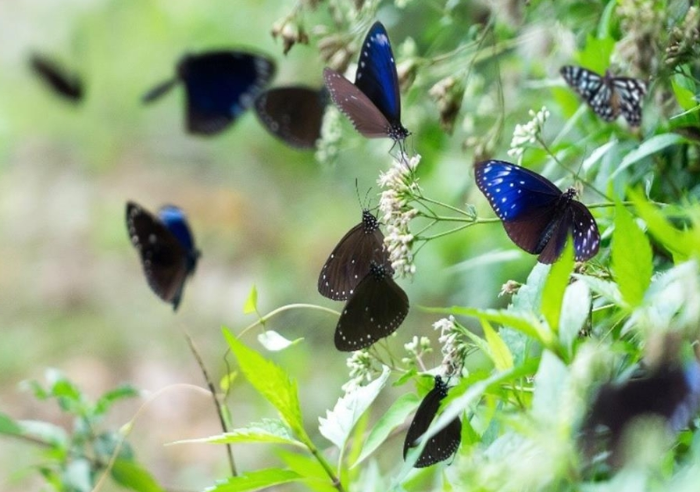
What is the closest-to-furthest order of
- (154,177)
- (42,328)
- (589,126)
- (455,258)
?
(589,126), (455,258), (42,328), (154,177)

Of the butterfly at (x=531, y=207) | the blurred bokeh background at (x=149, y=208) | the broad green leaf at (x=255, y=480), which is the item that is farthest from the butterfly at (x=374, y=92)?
the blurred bokeh background at (x=149, y=208)

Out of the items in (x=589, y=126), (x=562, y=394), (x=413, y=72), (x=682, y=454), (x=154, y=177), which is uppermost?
(x=154, y=177)

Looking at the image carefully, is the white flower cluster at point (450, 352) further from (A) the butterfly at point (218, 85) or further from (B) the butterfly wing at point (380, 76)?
(A) the butterfly at point (218, 85)

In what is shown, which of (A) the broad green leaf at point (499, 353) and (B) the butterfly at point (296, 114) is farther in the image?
(B) the butterfly at point (296, 114)

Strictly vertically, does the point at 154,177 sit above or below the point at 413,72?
above

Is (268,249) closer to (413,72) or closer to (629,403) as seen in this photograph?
(413,72)

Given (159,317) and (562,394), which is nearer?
(562,394)

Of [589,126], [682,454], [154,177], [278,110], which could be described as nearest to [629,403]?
[682,454]
